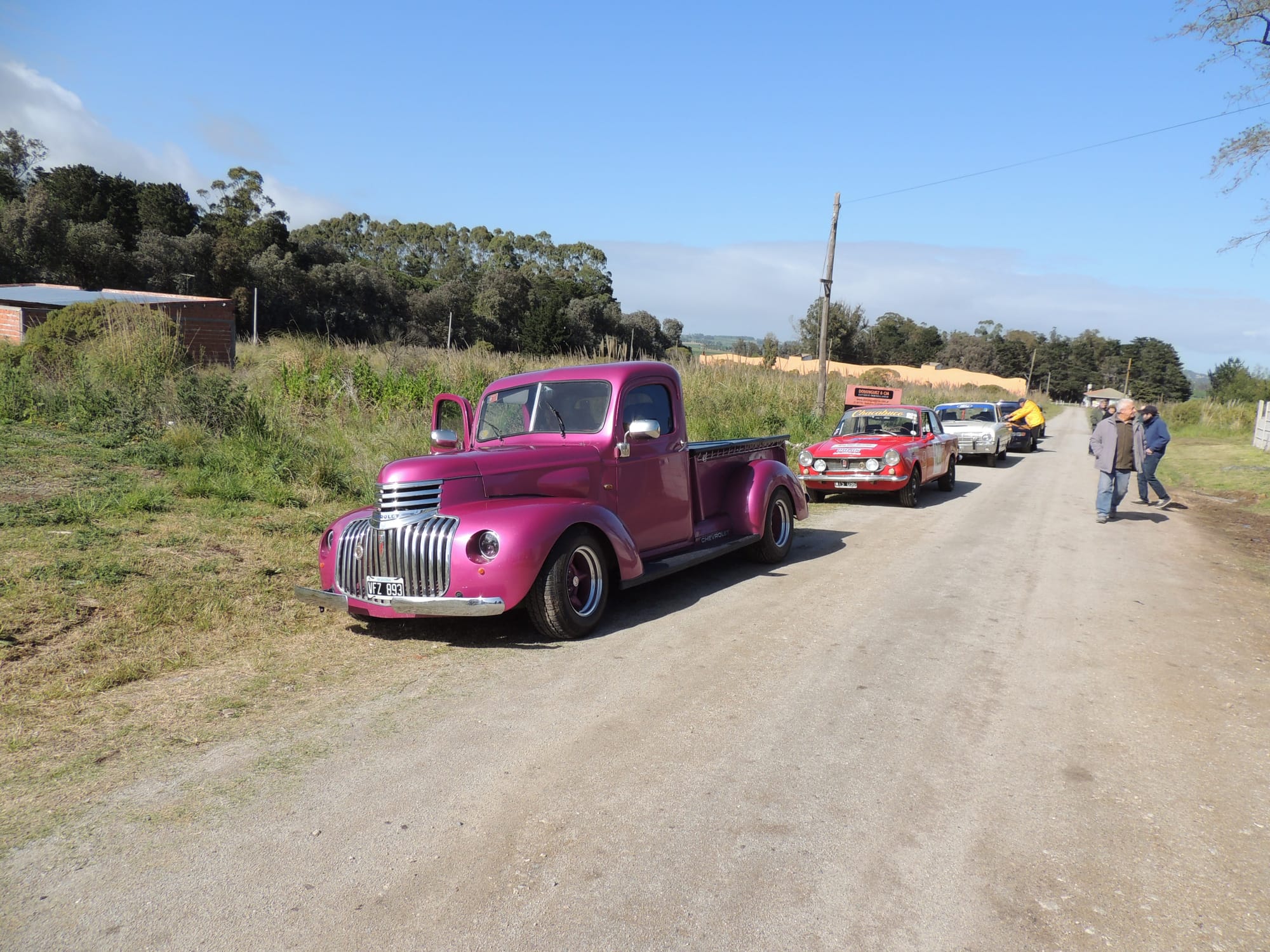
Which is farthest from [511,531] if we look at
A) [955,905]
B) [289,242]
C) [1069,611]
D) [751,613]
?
[289,242]

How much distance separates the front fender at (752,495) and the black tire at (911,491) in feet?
17.3

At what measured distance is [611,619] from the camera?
6.78 metres

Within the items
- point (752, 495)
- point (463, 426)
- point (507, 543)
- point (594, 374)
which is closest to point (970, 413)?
point (752, 495)

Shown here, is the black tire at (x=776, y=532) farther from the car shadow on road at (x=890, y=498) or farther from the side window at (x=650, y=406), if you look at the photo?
the car shadow on road at (x=890, y=498)

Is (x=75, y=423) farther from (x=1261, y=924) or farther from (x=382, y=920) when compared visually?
(x=1261, y=924)

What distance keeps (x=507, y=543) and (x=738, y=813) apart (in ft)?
8.34

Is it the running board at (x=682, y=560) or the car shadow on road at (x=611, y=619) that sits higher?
the running board at (x=682, y=560)

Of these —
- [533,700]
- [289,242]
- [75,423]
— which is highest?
[289,242]

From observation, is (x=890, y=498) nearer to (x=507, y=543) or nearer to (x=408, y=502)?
(x=507, y=543)

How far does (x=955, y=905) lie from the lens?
9.89 ft

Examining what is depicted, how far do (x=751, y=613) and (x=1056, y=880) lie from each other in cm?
385

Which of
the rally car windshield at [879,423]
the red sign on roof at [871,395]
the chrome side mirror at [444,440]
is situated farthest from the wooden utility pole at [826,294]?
the chrome side mirror at [444,440]

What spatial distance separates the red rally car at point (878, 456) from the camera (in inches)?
522

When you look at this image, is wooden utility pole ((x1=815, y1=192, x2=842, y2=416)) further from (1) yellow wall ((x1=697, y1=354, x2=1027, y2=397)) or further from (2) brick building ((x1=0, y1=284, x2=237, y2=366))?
(2) brick building ((x1=0, y1=284, x2=237, y2=366))
